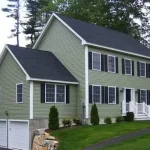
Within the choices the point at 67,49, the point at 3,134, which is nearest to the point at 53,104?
the point at 3,134

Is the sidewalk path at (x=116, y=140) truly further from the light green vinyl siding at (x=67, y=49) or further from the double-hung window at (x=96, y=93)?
the light green vinyl siding at (x=67, y=49)

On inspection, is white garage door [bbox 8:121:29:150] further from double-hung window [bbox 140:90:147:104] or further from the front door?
double-hung window [bbox 140:90:147:104]

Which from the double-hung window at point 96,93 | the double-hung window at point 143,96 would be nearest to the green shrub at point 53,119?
the double-hung window at point 96,93

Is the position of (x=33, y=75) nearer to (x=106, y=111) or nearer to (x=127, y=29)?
(x=106, y=111)

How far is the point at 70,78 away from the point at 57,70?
1.23 metres

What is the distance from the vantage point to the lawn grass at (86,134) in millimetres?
19500

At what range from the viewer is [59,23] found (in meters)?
29.0

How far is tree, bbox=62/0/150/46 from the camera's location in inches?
1868

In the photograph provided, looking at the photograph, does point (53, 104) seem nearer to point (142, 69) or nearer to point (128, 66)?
point (128, 66)

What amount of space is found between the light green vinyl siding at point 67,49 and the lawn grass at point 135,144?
27.0 ft

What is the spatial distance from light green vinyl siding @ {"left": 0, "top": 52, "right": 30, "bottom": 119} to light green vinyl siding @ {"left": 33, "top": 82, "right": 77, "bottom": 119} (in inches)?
25.4

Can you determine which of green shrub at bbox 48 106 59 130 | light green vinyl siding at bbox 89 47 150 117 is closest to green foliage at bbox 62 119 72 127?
green shrub at bbox 48 106 59 130

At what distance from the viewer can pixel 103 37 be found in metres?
30.4

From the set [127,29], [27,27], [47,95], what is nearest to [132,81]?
[47,95]
